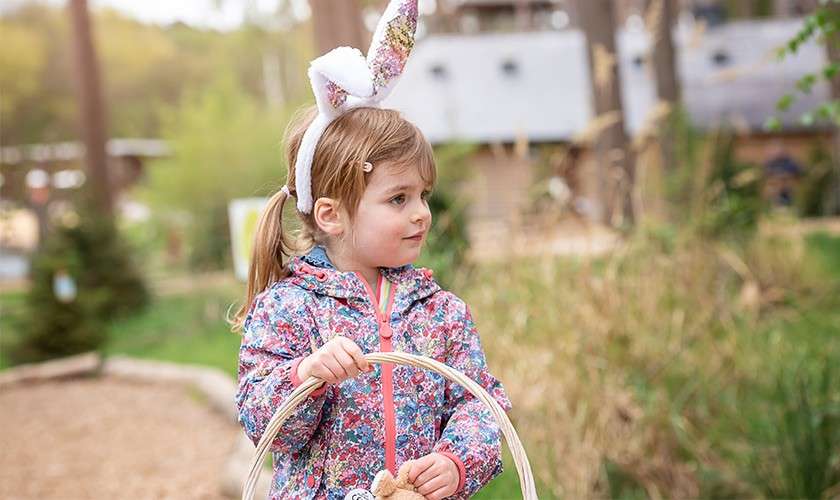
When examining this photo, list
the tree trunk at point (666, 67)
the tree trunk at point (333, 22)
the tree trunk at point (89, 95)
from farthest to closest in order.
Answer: the tree trunk at point (89, 95) → the tree trunk at point (666, 67) → the tree trunk at point (333, 22)

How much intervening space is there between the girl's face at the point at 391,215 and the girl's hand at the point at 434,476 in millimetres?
390

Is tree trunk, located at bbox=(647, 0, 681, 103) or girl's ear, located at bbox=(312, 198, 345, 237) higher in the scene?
tree trunk, located at bbox=(647, 0, 681, 103)

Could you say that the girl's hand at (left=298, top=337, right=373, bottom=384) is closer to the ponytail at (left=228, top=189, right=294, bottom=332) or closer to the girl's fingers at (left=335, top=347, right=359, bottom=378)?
the girl's fingers at (left=335, top=347, right=359, bottom=378)

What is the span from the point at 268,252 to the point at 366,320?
28 cm

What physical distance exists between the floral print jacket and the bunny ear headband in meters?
0.22

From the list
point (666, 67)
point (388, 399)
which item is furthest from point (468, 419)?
point (666, 67)

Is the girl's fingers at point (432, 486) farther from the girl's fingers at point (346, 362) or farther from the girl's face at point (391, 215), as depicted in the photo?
the girl's face at point (391, 215)

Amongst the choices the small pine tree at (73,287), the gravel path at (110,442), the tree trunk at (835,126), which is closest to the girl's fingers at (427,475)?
the tree trunk at (835,126)

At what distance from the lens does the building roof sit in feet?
81.7

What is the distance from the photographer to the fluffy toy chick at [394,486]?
1872mm

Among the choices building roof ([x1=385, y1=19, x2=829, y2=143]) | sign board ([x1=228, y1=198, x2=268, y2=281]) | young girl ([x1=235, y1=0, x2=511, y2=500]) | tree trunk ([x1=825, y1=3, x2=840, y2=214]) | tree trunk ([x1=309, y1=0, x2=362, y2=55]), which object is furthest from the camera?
building roof ([x1=385, y1=19, x2=829, y2=143])

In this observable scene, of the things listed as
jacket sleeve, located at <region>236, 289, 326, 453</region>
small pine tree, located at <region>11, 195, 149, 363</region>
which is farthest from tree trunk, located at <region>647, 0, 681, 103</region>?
jacket sleeve, located at <region>236, 289, 326, 453</region>

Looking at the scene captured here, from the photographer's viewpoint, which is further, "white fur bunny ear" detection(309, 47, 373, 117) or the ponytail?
the ponytail

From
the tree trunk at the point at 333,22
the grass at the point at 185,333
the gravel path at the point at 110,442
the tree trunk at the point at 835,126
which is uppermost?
the tree trunk at the point at 333,22
